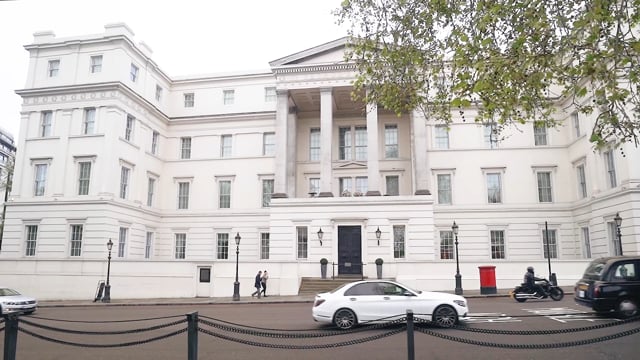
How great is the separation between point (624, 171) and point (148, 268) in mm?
27981

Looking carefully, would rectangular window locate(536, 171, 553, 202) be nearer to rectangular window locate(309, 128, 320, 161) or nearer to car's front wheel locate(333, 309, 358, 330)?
rectangular window locate(309, 128, 320, 161)

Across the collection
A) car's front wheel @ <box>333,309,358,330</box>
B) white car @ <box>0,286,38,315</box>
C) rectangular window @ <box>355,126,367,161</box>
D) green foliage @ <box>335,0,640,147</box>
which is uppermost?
rectangular window @ <box>355,126,367,161</box>

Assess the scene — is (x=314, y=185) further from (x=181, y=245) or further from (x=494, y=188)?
(x=494, y=188)

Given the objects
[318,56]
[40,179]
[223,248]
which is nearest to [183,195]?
[223,248]

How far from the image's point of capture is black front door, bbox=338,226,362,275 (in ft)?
94.8

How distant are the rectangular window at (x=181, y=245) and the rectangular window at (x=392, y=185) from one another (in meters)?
16.6

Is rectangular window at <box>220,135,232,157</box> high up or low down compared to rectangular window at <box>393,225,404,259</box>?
up

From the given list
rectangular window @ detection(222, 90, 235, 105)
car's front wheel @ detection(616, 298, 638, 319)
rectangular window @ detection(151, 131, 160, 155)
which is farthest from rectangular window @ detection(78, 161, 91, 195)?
car's front wheel @ detection(616, 298, 638, 319)

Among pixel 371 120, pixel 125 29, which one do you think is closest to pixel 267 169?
pixel 371 120

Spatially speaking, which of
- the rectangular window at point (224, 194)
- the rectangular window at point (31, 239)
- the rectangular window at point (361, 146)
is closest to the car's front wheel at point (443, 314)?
the rectangular window at point (361, 146)

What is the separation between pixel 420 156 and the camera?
30125 millimetres

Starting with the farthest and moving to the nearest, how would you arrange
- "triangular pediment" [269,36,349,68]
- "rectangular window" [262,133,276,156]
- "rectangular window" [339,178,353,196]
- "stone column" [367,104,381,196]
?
"rectangular window" [262,133,276,156] → "rectangular window" [339,178,353,196] → "triangular pediment" [269,36,349,68] → "stone column" [367,104,381,196]

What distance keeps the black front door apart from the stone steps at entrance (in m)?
1.50

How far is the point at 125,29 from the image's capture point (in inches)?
1280
